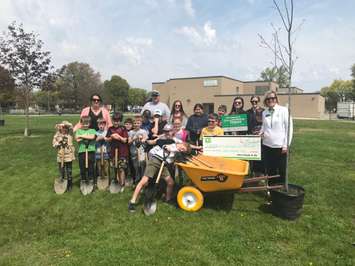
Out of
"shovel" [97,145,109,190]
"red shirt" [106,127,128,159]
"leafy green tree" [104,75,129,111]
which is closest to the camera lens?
"red shirt" [106,127,128,159]

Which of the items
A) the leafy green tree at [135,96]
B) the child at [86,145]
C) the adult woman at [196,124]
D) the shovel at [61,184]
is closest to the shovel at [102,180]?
the child at [86,145]

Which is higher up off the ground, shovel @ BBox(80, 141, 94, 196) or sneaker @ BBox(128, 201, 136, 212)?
shovel @ BBox(80, 141, 94, 196)

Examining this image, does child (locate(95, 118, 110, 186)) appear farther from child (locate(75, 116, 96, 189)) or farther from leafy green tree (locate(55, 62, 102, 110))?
leafy green tree (locate(55, 62, 102, 110))

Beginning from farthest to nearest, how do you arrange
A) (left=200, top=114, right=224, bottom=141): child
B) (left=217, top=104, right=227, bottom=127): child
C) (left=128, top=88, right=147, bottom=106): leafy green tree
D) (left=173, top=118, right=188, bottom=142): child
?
(left=128, top=88, right=147, bottom=106): leafy green tree, (left=217, top=104, right=227, bottom=127): child, (left=200, top=114, right=224, bottom=141): child, (left=173, top=118, right=188, bottom=142): child

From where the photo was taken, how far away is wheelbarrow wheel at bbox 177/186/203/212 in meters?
4.62

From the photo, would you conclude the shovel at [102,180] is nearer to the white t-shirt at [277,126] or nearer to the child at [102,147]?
the child at [102,147]

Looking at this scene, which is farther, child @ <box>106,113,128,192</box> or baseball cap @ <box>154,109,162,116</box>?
baseball cap @ <box>154,109,162,116</box>

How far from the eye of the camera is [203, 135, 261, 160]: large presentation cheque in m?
4.89

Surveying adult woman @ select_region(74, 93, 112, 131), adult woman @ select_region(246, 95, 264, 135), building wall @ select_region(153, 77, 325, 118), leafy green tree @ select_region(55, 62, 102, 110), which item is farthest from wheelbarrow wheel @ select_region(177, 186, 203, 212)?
leafy green tree @ select_region(55, 62, 102, 110)

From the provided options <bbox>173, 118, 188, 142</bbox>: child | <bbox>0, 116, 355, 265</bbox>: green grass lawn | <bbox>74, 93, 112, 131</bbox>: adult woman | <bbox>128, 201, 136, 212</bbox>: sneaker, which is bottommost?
<bbox>0, 116, 355, 265</bbox>: green grass lawn

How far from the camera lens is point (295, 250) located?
138 inches

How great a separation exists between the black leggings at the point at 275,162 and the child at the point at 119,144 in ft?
8.64

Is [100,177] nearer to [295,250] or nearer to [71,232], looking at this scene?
[71,232]

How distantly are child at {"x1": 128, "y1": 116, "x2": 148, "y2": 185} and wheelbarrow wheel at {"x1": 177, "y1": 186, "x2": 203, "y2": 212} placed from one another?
1.39 meters
